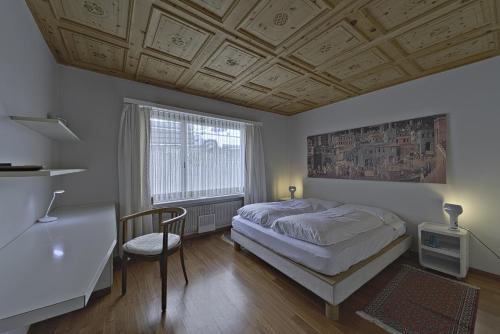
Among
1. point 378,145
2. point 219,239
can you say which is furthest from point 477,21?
point 219,239

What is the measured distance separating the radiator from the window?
204mm

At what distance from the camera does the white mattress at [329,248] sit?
1.73 metres

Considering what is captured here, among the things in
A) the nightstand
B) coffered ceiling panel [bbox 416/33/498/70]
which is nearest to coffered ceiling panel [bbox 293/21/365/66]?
coffered ceiling panel [bbox 416/33/498/70]

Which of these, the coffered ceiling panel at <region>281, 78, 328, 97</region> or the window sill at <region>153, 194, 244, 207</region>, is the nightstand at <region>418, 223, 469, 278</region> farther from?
the window sill at <region>153, 194, 244, 207</region>

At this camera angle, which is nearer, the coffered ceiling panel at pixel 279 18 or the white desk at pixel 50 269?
the white desk at pixel 50 269

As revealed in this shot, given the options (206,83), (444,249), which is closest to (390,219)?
(444,249)

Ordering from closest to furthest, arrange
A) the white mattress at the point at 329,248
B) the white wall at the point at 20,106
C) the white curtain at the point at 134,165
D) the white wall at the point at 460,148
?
1. the white wall at the point at 20,106
2. the white mattress at the point at 329,248
3. the white wall at the point at 460,148
4. the white curtain at the point at 134,165

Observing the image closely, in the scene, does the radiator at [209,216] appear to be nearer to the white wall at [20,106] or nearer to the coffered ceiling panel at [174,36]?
the white wall at [20,106]

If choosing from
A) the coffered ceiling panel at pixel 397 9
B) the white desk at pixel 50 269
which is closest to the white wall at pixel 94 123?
the white desk at pixel 50 269

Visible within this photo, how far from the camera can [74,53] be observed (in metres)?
2.13

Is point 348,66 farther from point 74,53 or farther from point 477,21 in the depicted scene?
point 74,53

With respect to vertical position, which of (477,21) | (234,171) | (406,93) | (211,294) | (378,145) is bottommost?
(211,294)

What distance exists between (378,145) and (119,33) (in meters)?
3.64

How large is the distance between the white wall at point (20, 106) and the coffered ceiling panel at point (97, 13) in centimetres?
24
